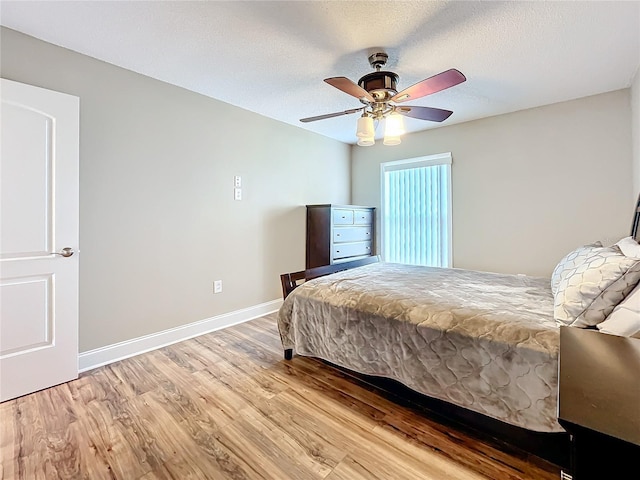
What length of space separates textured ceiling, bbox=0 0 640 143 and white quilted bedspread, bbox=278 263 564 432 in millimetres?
1750

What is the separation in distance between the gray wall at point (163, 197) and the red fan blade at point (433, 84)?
6.33 feet

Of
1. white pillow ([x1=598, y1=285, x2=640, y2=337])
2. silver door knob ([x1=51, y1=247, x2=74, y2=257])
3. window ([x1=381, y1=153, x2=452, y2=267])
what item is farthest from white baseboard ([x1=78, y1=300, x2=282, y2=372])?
white pillow ([x1=598, y1=285, x2=640, y2=337])

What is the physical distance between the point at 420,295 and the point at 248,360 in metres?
1.50

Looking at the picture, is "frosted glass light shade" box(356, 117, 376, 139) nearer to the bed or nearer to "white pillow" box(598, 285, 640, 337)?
the bed

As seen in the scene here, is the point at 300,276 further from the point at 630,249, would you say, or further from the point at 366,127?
the point at 630,249

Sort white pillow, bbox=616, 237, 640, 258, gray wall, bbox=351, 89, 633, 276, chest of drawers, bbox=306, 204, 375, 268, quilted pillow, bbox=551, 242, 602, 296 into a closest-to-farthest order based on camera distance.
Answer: white pillow, bbox=616, 237, 640, 258 → quilted pillow, bbox=551, 242, 602, 296 → gray wall, bbox=351, 89, 633, 276 → chest of drawers, bbox=306, 204, 375, 268

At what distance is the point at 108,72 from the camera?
2.40 meters

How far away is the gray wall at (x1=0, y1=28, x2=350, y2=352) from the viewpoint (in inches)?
91.0

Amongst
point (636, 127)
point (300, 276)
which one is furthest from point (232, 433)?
point (636, 127)

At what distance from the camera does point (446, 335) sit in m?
1.60

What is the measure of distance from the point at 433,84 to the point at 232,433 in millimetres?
2446

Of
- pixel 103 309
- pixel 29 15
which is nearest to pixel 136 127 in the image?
pixel 29 15

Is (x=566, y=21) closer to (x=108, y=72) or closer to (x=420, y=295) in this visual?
(x=420, y=295)

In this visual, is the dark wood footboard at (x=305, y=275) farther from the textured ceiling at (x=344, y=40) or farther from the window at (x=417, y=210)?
the textured ceiling at (x=344, y=40)
